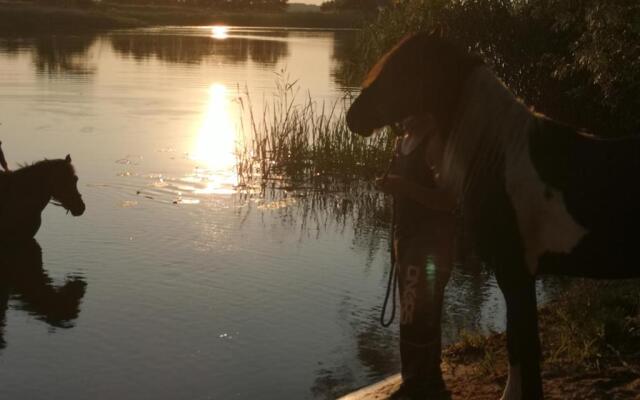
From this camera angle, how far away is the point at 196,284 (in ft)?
32.0

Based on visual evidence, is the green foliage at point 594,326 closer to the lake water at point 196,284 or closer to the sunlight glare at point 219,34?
the lake water at point 196,284

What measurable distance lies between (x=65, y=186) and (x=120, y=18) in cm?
7989

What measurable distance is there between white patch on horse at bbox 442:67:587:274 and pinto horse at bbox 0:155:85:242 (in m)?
7.85

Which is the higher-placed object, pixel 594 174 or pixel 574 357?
pixel 594 174

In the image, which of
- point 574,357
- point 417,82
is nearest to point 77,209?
point 574,357

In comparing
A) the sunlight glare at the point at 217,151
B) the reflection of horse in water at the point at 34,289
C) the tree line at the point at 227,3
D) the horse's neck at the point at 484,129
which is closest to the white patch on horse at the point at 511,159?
the horse's neck at the point at 484,129

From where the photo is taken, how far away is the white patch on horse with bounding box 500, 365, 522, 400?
184 inches

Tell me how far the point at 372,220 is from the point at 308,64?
3130 centimetres

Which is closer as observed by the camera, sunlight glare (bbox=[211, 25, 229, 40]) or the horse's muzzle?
the horse's muzzle

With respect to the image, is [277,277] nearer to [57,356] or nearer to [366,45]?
[57,356]

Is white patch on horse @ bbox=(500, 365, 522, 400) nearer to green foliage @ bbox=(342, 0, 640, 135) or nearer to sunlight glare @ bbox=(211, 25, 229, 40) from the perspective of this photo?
green foliage @ bbox=(342, 0, 640, 135)

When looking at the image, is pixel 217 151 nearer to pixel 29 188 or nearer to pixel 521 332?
pixel 29 188

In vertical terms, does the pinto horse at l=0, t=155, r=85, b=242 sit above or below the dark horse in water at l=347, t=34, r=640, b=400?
below

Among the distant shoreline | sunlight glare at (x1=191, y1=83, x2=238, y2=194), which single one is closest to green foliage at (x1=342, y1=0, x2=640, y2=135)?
sunlight glare at (x1=191, y1=83, x2=238, y2=194)
